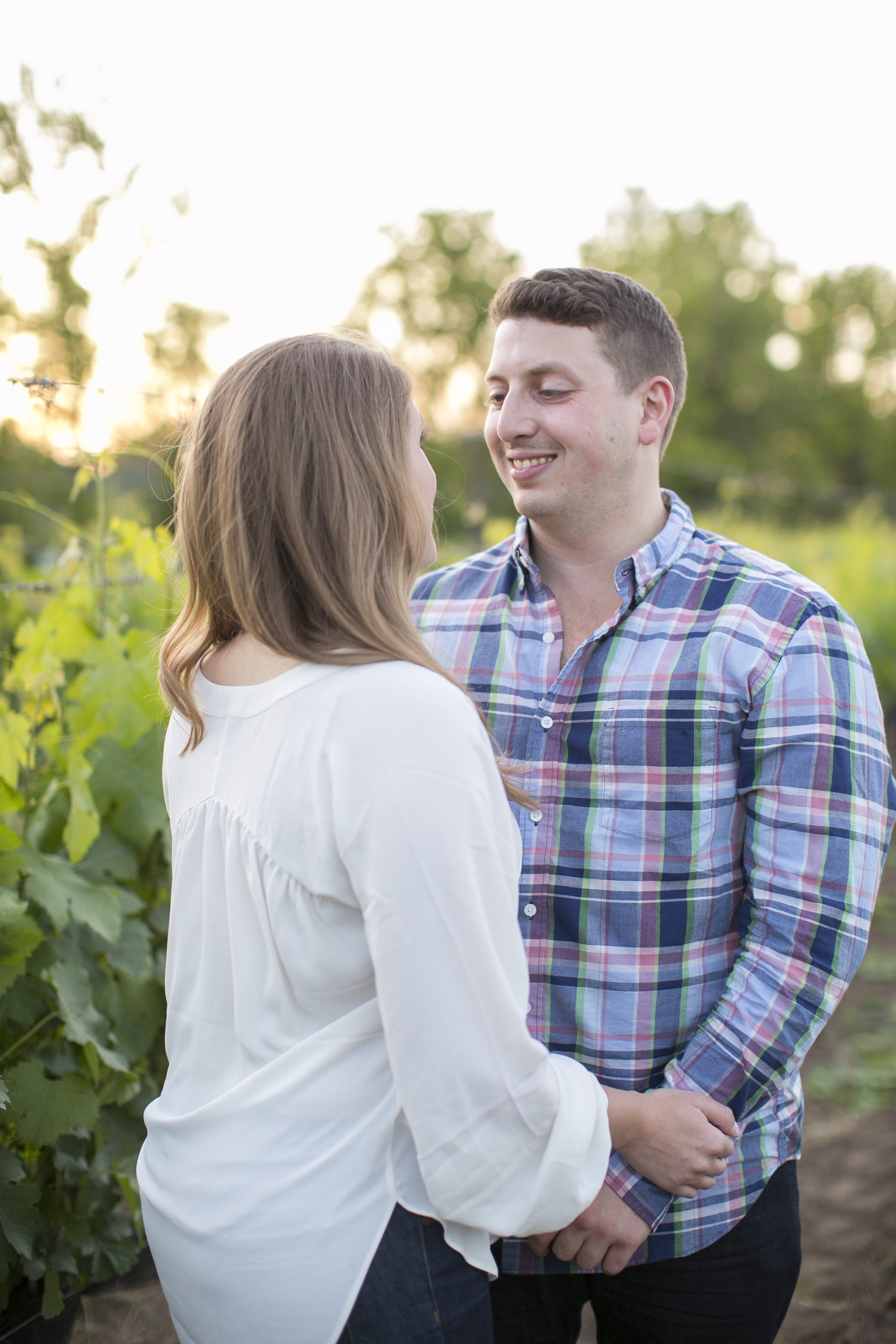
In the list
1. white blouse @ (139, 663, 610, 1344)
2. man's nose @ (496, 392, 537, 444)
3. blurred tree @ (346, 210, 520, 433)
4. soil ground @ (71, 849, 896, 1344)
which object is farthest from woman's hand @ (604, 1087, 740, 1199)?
blurred tree @ (346, 210, 520, 433)

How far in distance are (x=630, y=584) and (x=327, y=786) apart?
98 centimetres

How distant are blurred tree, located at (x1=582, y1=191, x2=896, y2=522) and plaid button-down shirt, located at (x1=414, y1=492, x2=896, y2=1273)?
39.9 meters

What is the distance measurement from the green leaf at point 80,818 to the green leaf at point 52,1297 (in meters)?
0.79

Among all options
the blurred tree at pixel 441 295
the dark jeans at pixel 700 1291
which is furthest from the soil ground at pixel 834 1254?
the blurred tree at pixel 441 295

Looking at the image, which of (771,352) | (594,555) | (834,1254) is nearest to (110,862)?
(594,555)

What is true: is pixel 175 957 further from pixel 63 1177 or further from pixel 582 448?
pixel 582 448

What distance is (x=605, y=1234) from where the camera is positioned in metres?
1.61

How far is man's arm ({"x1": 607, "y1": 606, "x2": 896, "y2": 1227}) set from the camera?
1.64 m

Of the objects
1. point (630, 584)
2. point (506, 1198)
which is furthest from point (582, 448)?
point (506, 1198)

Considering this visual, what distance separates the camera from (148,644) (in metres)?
2.42

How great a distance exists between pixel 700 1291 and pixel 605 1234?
272mm

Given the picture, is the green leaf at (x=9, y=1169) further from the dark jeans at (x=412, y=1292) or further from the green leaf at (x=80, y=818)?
the dark jeans at (x=412, y=1292)

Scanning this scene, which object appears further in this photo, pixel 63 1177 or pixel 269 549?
pixel 63 1177

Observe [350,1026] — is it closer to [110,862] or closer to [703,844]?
[703,844]
